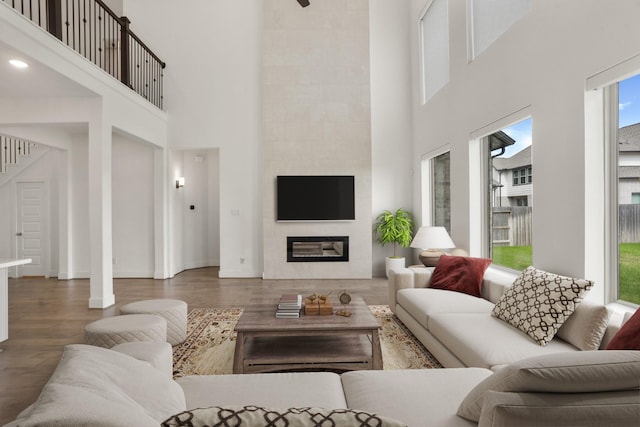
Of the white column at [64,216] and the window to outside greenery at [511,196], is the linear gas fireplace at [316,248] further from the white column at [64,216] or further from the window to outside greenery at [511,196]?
the white column at [64,216]

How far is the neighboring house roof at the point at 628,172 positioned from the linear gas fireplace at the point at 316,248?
4471 millimetres

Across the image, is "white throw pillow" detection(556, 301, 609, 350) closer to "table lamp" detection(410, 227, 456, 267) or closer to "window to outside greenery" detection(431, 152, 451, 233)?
"table lamp" detection(410, 227, 456, 267)

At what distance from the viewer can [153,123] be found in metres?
6.45

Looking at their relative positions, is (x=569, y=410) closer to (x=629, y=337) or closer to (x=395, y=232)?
(x=629, y=337)

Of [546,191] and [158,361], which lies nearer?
[158,361]

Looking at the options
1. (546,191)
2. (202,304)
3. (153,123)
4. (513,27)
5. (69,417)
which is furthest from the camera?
(153,123)

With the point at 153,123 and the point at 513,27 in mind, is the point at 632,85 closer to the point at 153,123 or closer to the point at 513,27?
the point at 513,27

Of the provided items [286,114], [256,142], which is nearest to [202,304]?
[256,142]

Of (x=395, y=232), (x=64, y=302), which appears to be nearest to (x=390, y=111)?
(x=395, y=232)

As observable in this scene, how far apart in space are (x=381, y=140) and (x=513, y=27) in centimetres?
350

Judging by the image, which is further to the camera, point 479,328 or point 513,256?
point 513,256

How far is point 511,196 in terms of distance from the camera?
13.4ft

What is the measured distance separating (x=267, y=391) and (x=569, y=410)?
113cm

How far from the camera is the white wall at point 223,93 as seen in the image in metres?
6.96
